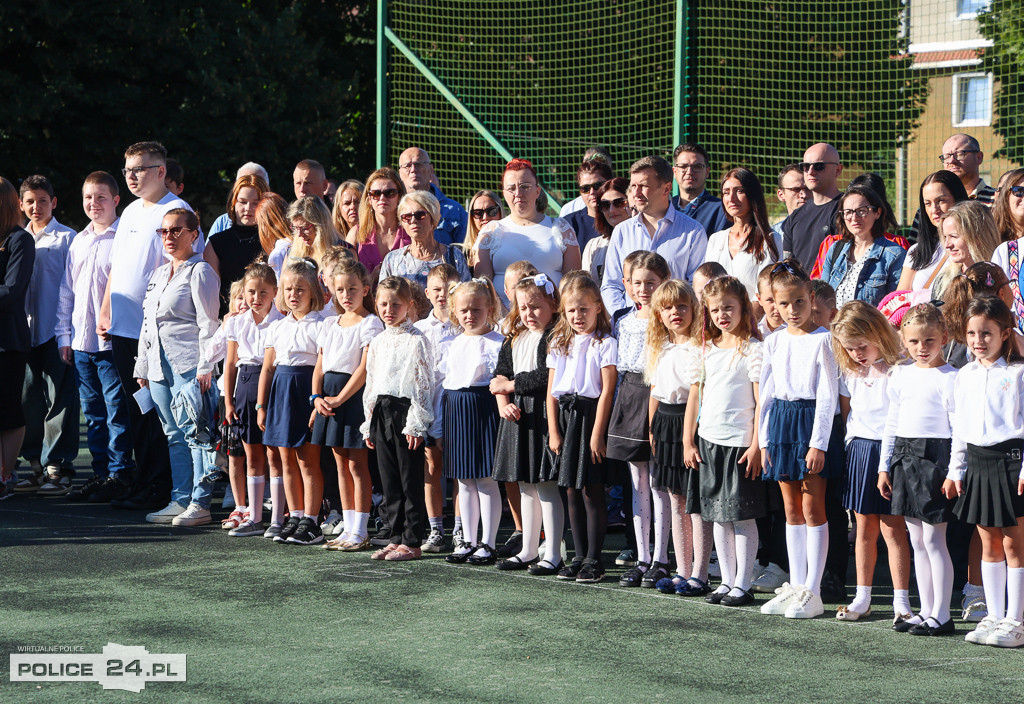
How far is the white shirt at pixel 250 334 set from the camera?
7145 mm

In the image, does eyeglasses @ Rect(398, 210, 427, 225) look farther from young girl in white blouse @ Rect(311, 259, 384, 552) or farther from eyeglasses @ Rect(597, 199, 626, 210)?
eyeglasses @ Rect(597, 199, 626, 210)

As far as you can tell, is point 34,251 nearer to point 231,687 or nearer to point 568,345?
point 568,345

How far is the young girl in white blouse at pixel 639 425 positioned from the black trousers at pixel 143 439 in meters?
3.25

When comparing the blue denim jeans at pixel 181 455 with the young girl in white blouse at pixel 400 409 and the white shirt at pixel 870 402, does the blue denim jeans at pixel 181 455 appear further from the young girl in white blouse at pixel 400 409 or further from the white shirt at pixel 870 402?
the white shirt at pixel 870 402

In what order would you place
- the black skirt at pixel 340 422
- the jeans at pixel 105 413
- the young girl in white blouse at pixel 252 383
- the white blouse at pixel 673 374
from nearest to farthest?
1. the white blouse at pixel 673 374
2. the black skirt at pixel 340 422
3. the young girl in white blouse at pixel 252 383
4. the jeans at pixel 105 413

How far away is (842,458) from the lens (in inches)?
216

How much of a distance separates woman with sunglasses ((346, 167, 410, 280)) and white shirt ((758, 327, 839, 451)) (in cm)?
267

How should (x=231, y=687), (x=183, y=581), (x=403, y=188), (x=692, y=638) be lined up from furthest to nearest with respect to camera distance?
(x=403, y=188) < (x=183, y=581) < (x=692, y=638) < (x=231, y=687)

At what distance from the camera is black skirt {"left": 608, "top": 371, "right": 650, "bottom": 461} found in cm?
596

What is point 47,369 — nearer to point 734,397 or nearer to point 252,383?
point 252,383

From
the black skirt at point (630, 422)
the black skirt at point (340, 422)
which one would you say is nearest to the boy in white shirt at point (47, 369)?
the black skirt at point (340, 422)

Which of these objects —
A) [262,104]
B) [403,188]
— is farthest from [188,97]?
[403,188]

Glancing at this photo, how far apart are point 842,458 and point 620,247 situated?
1.94 meters

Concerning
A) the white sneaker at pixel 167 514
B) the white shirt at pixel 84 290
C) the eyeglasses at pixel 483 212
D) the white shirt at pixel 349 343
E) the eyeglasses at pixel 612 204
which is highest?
the eyeglasses at pixel 612 204
